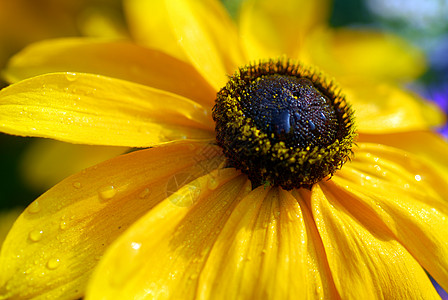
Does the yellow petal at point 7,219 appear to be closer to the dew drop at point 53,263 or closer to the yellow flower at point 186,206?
the yellow flower at point 186,206

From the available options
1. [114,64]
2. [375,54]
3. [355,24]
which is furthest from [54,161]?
[355,24]

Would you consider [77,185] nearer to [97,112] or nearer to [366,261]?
[97,112]

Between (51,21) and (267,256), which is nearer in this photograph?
(267,256)

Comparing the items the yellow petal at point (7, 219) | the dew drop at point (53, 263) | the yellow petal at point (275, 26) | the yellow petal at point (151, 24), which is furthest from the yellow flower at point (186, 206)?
the yellow petal at point (7, 219)

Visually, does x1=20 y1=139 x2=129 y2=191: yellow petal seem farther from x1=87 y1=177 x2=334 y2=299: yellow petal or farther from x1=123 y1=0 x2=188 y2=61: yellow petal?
x1=87 y1=177 x2=334 y2=299: yellow petal

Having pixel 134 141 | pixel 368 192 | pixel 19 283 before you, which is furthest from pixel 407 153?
pixel 19 283
